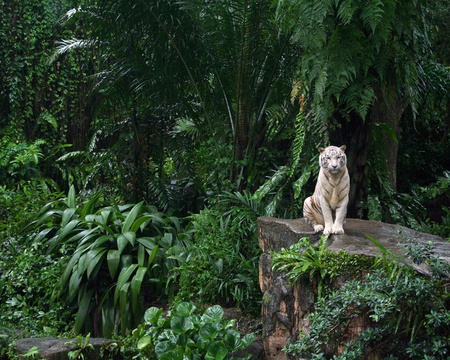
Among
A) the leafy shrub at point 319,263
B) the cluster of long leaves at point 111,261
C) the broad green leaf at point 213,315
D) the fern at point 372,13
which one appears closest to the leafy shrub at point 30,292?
the cluster of long leaves at point 111,261

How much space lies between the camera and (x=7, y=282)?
6.74 metres

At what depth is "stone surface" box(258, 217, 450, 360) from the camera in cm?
450

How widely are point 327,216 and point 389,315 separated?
109 cm

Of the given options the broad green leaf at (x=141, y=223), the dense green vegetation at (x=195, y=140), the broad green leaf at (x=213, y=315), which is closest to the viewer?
the broad green leaf at (x=213, y=315)

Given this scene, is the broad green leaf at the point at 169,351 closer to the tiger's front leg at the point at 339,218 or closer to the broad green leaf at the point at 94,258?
the tiger's front leg at the point at 339,218

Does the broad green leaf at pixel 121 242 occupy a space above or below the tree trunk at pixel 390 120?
below

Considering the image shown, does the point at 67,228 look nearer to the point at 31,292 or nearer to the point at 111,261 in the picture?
the point at 31,292

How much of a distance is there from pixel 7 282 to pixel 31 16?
583 centimetres

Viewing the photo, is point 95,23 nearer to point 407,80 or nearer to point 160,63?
point 160,63

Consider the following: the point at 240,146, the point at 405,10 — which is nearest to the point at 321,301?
the point at 405,10

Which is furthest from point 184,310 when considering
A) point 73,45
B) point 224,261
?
point 73,45

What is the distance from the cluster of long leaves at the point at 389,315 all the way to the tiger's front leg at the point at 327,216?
2.10 ft

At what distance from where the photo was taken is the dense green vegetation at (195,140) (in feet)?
18.9

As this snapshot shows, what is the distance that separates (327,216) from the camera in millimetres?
4781
